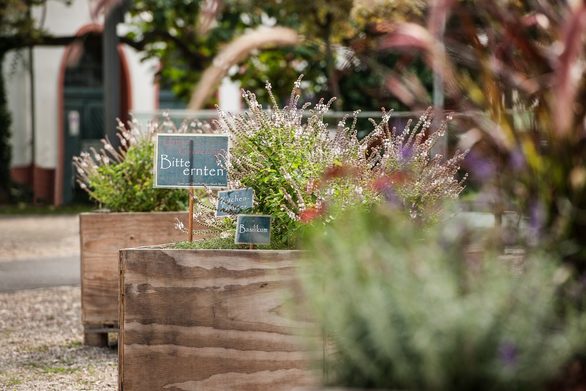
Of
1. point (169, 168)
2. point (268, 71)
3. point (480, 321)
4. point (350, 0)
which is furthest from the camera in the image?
point (268, 71)

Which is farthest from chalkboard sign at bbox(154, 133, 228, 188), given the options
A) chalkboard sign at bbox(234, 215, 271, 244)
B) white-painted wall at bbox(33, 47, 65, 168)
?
white-painted wall at bbox(33, 47, 65, 168)

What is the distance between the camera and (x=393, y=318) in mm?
1946

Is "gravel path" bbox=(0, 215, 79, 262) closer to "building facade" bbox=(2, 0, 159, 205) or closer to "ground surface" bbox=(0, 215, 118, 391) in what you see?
"ground surface" bbox=(0, 215, 118, 391)

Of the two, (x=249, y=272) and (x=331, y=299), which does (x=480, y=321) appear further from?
(x=249, y=272)

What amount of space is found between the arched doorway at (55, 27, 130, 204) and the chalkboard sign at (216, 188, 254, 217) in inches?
548

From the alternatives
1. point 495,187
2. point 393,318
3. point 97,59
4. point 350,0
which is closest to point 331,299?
point 393,318

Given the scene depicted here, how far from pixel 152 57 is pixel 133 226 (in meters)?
10.7

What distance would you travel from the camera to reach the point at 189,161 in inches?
175

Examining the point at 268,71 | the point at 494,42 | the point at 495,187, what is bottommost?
the point at 495,187

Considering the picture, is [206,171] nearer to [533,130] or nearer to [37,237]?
[533,130]

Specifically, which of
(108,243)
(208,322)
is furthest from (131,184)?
(208,322)

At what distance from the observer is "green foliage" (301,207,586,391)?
6.05 ft

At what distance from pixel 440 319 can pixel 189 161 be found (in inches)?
105

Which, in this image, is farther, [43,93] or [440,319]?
[43,93]
